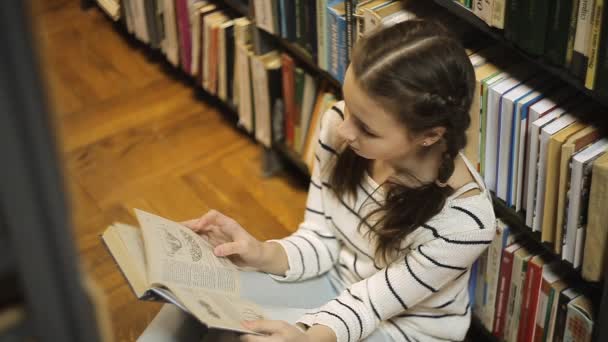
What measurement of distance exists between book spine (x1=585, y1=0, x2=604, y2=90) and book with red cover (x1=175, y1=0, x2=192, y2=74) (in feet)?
3.81

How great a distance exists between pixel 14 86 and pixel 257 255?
35.0 inches

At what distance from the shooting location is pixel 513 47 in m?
1.24

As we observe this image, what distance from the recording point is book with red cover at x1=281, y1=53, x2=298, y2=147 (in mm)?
1786

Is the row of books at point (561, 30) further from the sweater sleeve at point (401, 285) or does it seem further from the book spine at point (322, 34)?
the book spine at point (322, 34)

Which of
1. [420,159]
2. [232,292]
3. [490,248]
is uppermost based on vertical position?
[420,159]

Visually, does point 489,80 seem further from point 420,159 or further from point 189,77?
point 189,77

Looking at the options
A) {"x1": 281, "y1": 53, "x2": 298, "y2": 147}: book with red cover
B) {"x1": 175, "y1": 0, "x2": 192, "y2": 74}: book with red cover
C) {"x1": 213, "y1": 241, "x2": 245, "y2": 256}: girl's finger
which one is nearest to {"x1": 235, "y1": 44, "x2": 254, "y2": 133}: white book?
{"x1": 281, "y1": 53, "x2": 298, "y2": 147}: book with red cover

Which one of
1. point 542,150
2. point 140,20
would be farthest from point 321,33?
point 140,20

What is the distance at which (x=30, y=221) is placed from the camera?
428mm

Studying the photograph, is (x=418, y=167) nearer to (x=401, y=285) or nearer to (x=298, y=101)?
(x=401, y=285)

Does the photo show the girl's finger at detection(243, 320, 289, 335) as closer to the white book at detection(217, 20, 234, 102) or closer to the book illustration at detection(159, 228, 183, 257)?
the book illustration at detection(159, 228, 183, 257)

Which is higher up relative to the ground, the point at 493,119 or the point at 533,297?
the point at 493,119

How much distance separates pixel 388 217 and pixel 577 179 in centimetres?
28

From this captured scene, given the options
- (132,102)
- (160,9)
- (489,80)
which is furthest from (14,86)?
(132,102)
